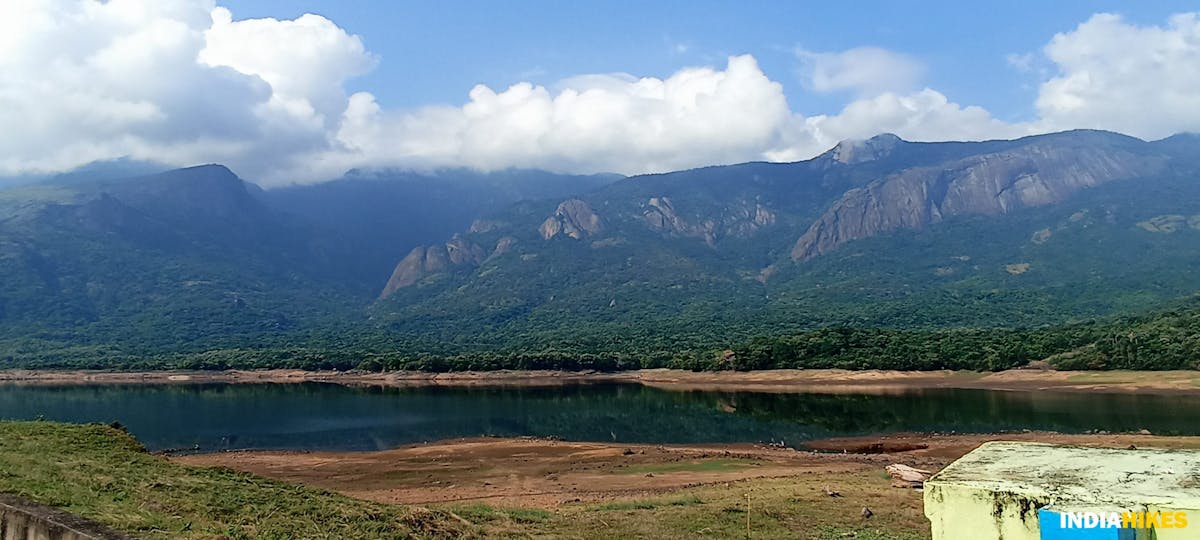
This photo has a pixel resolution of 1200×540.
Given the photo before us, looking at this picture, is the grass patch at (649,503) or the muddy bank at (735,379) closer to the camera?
the grass patch at (649,503)

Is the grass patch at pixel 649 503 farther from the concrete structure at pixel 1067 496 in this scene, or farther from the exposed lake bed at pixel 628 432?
the concrete structure at pixel 1067 496

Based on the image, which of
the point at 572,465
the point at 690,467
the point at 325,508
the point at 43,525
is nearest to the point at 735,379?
the point at 572,465

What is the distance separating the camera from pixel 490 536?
567 inches

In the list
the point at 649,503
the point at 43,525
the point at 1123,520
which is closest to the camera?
the point at 1123,520

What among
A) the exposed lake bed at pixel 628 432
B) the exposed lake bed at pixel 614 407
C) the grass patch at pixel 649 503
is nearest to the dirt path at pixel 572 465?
the exposed lake bed at pixel 628 432

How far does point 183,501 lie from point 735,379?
71305mm

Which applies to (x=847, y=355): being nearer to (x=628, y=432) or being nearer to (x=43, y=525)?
(x=628, y=432)

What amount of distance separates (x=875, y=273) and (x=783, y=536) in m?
178

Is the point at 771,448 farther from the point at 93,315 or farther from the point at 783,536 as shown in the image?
the point at 93,315

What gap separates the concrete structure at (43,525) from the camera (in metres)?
9.06

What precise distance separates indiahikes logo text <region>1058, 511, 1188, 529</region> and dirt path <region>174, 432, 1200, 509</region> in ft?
55.3

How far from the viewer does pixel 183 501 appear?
13.2 m

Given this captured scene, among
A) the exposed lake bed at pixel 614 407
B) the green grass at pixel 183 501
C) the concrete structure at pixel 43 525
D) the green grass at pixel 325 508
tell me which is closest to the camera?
the concrete structure at pixel 43 525

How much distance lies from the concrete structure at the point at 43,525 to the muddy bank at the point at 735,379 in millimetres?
66518
